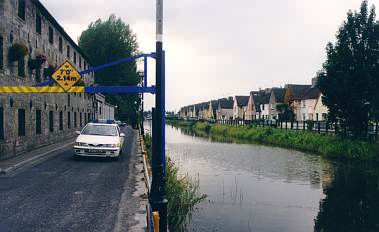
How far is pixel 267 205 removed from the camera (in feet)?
40.5

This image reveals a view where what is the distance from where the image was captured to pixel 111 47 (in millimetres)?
54812

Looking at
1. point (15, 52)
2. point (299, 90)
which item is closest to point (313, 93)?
point (299, 90)

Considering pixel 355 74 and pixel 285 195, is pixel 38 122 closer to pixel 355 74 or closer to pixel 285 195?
pixel 285 195

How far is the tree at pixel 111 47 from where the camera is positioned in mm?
54497

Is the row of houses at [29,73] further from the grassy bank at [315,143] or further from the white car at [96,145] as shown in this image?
the grassy bank at [315,143]

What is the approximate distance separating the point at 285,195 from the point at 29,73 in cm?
1384

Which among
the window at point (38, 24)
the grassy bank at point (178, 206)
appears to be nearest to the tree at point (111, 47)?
the window at point (38, 24)

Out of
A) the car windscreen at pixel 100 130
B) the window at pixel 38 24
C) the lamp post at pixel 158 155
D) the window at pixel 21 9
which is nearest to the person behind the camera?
the lamp post at pixel 158 155

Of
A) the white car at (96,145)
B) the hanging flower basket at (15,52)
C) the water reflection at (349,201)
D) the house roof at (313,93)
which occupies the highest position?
the house roof at (313,93)

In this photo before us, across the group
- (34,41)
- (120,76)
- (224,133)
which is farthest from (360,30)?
(120,76)

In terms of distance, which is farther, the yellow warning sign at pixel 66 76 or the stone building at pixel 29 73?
the stone building at pixel 29 73

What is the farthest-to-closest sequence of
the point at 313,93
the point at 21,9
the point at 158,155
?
1. the point at 313,93
2. the point at 21,9
3. the point at 158,155

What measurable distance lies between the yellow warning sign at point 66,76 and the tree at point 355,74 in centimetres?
1747

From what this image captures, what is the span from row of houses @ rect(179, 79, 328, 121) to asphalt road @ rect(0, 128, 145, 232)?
2608cm
